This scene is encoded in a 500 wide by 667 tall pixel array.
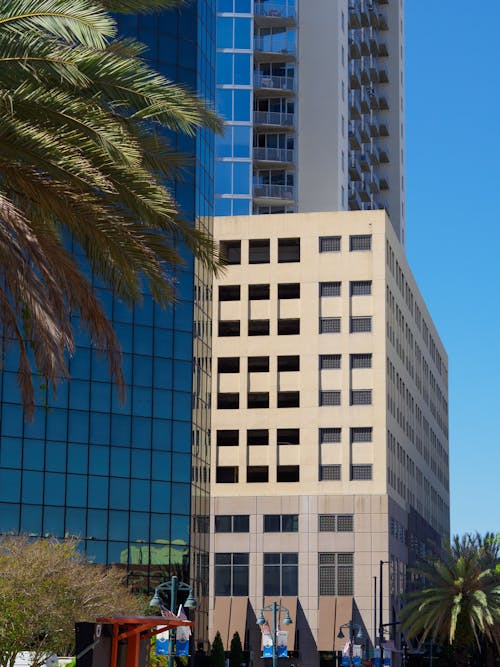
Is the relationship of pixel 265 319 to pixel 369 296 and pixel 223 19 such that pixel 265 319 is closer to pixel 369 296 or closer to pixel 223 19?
pixel 369 296

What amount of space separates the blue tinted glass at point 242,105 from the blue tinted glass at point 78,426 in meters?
38.8

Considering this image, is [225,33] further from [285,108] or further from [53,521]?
[53,521]

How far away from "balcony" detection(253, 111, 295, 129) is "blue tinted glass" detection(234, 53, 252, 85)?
428cm

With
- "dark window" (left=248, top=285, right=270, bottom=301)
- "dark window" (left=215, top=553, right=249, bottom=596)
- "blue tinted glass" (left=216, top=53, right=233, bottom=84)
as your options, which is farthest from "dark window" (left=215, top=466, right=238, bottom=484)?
"blue tinted glass" (left=216, top=53, right=233, bottom=84)

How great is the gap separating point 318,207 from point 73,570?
64.3 metres

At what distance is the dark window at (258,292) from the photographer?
109 m

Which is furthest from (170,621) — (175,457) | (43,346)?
(175,457)

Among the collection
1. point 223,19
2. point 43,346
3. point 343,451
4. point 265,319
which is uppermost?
point 223,19

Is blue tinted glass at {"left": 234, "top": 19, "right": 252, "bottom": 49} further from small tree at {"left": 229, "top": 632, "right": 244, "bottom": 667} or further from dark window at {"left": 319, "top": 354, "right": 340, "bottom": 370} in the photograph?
small tree at {"left": 229, "top": 632, "right": 244, "bottom": 667}

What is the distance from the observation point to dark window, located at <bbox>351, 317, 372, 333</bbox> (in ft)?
345

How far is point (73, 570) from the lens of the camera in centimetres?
5531

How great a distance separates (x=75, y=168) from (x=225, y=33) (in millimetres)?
97315

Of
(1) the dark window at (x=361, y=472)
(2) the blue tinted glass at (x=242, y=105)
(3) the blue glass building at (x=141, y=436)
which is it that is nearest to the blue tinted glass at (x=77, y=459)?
(3) the blue glass building at (x=141, y=436)

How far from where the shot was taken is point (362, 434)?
103188mm
